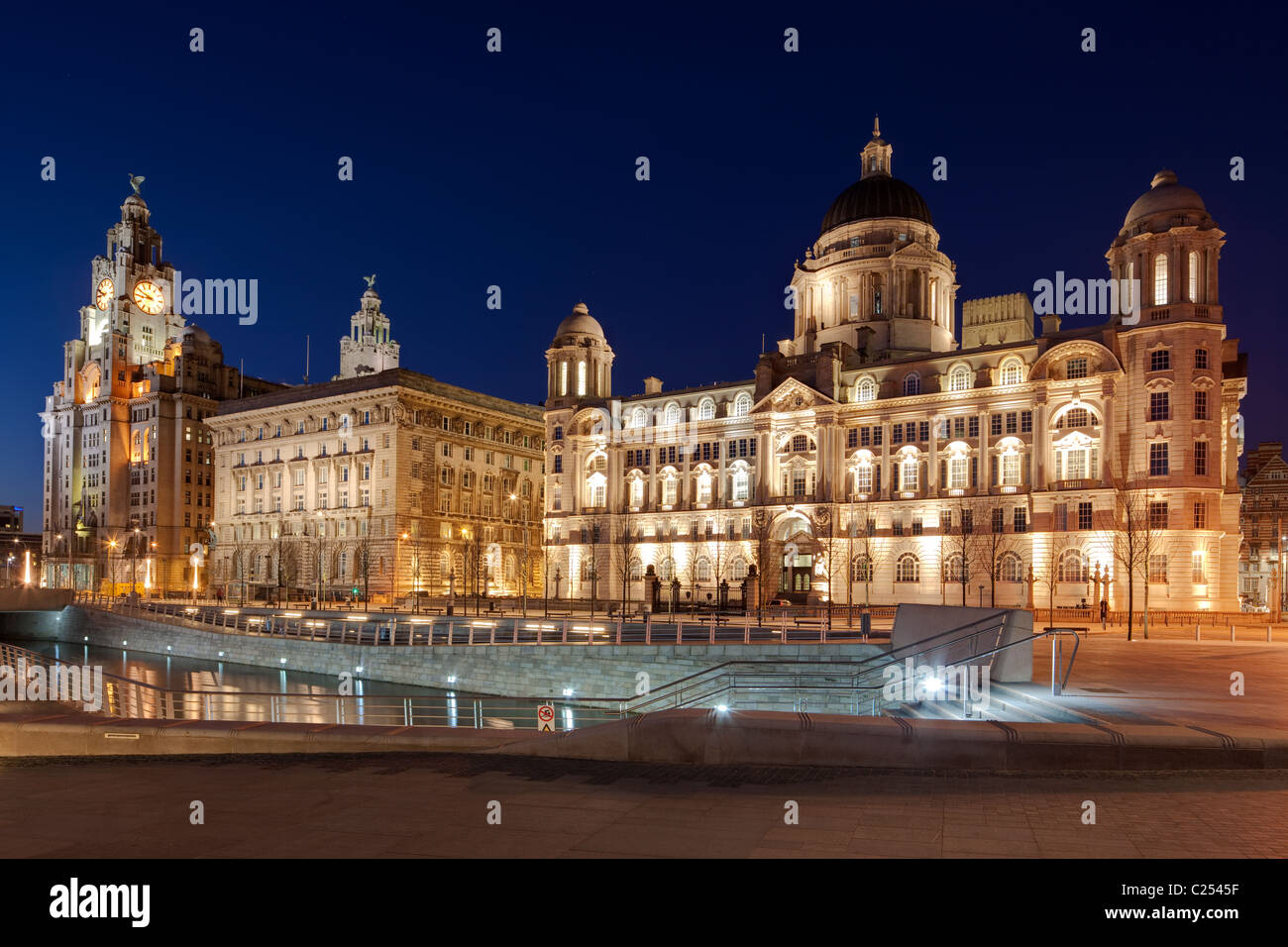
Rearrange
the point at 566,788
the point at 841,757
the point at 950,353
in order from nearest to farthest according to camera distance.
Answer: the point at 566,788
the point at 841,757
the point at 950,353

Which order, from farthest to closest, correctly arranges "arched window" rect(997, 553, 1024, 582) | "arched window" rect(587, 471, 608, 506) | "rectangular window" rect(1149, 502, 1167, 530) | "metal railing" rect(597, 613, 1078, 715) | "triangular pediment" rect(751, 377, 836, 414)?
1. "arched window" rect(587, 471, 608, 506)
2. "triangular pediment" rect(751, 377, 836, 414)
3. "arched window" rect(997, 553, 1024, 582)
4. "rectangular window" rect(1149, 502, 1167, 530)
5. "metal railing" rect(597, 613, 1078, 715)

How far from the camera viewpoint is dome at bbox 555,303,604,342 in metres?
93.1

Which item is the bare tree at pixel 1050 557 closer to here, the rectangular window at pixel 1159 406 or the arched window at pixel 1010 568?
the arched window at pixel 1010 568

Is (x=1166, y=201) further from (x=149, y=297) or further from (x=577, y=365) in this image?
(x=149, y=297)

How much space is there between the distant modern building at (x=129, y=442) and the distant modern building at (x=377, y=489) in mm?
11781

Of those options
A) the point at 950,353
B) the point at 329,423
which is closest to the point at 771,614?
the point at 950,353

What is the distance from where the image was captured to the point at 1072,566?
6481 cm

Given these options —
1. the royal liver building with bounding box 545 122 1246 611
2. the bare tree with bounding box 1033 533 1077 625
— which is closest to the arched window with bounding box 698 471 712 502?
the royal liver building with bounding box 545 122 1246 611

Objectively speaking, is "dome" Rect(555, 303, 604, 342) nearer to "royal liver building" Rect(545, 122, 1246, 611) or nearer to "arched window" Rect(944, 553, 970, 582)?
"royal liver building" Rect(545, 122, 1246, 611)

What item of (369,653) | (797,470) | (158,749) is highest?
(797,470)

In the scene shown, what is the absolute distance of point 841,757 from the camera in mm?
12445

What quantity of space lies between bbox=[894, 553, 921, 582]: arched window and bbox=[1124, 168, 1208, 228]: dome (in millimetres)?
28911
